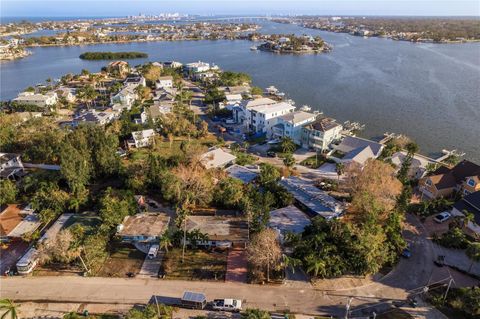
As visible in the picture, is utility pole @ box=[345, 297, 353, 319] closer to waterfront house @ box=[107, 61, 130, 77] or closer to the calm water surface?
the calm water surface

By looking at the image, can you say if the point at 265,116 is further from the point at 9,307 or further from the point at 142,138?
the point at 9,307

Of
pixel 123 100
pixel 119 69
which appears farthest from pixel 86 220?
pixel 119 69

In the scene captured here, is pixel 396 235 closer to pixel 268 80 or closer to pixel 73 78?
pixel 268 80

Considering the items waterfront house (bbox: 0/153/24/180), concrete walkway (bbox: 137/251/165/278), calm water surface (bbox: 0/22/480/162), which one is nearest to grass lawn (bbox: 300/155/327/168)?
calm water surface (bbox: 0/22/480/162)

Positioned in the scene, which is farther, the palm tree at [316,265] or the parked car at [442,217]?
the parked car at [442,217]

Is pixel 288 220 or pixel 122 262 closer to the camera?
pixel 122 262

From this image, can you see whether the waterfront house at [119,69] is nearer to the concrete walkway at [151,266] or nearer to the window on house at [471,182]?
the concrete walkway at [151,266]

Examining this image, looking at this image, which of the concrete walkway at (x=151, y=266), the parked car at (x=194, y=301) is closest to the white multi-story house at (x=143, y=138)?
the concrete walkway at (x=151, y=266)
